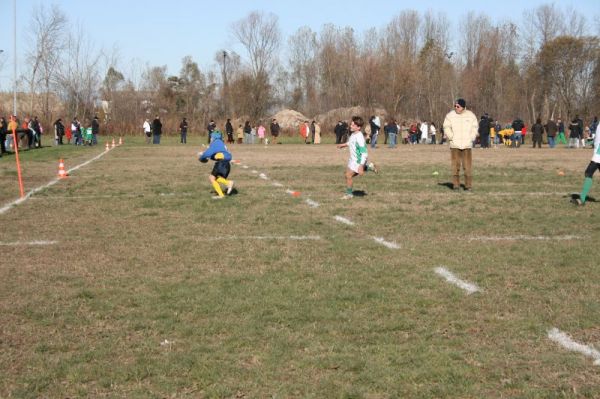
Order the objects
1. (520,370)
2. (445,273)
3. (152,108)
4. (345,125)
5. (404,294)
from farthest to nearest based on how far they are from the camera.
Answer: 1. (152,108)
2. (345,125)
3. (445,273)
4. (404,294)
5. (520,370)

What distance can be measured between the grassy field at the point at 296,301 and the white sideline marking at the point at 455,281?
0.35ft

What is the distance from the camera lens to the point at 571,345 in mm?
5188

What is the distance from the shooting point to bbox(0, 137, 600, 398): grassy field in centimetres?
461

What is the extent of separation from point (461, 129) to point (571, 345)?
1137 cm

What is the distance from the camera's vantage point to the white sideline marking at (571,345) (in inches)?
195

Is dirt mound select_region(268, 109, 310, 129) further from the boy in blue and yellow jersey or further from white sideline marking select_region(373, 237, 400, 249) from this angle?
white sideline marking select_region(373, 237, 400, 249)

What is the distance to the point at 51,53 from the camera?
257 feet

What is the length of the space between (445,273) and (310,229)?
3398mm

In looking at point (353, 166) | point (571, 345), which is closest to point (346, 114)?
point (353, 166)

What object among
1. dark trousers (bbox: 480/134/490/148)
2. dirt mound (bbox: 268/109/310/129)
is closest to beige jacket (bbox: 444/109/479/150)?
dark trousers (bbox: 480/134/490/148)

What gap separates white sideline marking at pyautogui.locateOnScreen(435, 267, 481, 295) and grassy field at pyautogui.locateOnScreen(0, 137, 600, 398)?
4.1 inches

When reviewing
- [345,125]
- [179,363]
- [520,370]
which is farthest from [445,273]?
[345,125]

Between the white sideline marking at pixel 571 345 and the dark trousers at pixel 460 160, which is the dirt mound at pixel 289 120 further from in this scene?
the white sideline marking at pixel 571 345

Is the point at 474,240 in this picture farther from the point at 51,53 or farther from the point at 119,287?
the point at 51,53
